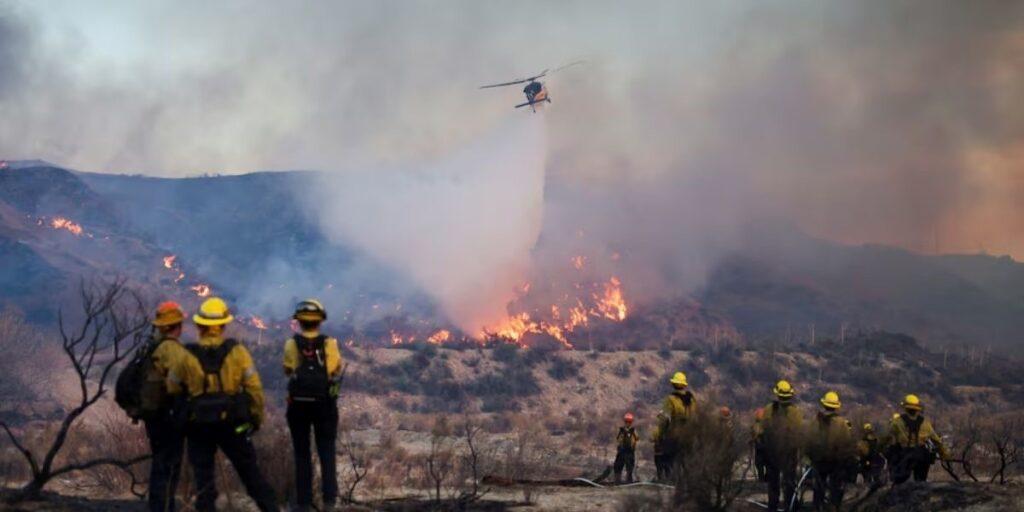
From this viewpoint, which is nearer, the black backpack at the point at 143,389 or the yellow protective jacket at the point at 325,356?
the black backpack at the point at 143,389

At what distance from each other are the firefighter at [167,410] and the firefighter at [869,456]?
9.03m

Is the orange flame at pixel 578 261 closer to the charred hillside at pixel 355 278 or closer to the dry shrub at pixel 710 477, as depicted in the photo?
the charred hillside at pixel 355 278

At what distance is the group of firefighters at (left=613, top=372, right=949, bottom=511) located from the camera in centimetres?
1192

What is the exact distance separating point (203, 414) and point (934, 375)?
5055 cm

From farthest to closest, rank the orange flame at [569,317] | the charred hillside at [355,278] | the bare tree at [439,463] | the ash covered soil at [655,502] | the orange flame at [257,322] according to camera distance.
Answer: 1. the charred hillside at [355,278]
2. the orange flame at [569,317]
3. the orange flame at [257,322]
4. the bare tree at [439,463]
5. the ash covered soil at [655,502]

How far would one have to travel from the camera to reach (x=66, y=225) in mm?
73562

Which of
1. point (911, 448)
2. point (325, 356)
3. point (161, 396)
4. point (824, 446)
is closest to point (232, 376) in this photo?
point (161, 396)

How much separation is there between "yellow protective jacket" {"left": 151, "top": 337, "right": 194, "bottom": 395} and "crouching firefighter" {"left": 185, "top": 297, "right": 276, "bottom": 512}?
76 millimetres

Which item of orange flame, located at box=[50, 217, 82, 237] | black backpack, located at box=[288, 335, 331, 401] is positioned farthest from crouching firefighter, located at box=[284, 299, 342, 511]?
orange flame, located at box=[50, 217, 82, 237]

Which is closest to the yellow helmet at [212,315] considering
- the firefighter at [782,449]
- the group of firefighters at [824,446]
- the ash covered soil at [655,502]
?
the ash covered soil at [655,502]

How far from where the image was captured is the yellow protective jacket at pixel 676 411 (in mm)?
14008

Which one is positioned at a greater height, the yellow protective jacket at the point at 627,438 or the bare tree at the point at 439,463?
the bare tree at the point at 439,463

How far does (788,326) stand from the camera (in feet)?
269

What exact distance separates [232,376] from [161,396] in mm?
652
